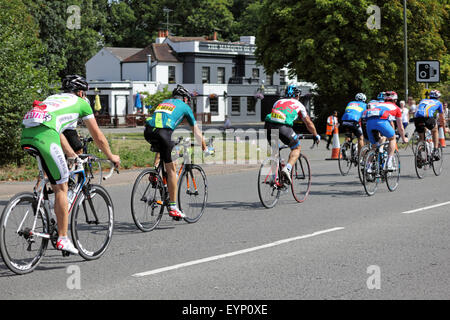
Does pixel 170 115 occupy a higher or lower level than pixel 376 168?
higher

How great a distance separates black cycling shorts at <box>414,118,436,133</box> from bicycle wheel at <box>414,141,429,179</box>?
47 centimetres

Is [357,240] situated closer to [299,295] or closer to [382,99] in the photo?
[299,295]

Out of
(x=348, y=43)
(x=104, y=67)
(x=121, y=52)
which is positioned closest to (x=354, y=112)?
(x=348, y=43)

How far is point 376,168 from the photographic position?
1262cm

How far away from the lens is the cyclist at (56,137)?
262 inches

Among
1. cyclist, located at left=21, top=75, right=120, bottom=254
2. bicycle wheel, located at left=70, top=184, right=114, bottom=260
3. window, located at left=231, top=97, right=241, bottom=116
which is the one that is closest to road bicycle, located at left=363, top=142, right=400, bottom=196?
bicycle wheel, located at left=70, top=184, right=114, bottom=260

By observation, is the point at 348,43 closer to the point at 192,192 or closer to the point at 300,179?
the point at 300,179

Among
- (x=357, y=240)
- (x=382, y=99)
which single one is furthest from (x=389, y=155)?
(x=357, y=240)

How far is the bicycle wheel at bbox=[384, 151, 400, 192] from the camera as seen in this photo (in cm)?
1287

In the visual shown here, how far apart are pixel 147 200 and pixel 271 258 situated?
7.29 feet

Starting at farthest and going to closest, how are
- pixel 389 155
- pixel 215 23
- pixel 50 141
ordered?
pixel 215 23 → pixel 389 155 → pixel 50 141

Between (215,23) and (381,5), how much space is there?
48010 mm

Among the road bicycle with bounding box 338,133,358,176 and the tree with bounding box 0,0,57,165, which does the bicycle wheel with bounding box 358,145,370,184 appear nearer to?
the road bicycle with bounding box 338,133,358,176
